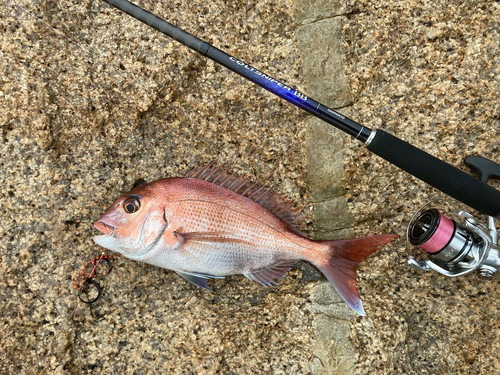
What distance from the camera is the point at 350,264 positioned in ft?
6.36

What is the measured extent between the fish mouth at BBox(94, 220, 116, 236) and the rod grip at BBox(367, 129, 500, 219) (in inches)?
50.0

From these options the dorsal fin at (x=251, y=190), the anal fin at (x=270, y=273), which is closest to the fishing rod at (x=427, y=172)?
the dorsal fin at (x=251, y=190)

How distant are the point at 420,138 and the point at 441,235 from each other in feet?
1.82

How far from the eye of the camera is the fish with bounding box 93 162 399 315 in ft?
6.23

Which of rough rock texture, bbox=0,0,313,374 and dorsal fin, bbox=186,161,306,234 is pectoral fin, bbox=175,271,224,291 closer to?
rough rock texture, bbox=0,0,313,374

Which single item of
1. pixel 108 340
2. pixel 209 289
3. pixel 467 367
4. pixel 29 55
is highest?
pixel 29 55

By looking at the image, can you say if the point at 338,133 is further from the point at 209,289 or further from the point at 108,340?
the point at 108,340

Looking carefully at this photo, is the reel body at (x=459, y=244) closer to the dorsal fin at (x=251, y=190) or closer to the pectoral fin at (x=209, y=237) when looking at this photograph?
the dorsal fin at (x=251, y=190)

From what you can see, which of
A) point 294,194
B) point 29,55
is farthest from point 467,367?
point 29,55

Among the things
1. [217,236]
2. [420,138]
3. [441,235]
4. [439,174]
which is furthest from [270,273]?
[420,138]

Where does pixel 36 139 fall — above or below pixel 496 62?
below

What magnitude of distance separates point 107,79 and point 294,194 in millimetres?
1185

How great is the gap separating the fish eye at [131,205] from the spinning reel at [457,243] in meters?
1.35

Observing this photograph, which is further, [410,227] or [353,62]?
[353,62]
